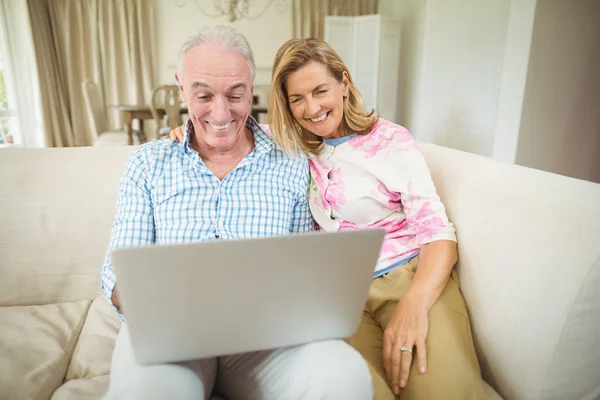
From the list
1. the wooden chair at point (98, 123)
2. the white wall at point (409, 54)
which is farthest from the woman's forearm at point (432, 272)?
the white wall at point (409, 54)

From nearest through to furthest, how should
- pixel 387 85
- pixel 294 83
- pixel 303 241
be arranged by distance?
pixel 303 241, pixel 294 83, pixel 387 85

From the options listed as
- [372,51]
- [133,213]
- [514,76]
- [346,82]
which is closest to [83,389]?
[133,213]

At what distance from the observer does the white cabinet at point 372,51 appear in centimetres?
443

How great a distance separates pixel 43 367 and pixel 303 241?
0.81 metres

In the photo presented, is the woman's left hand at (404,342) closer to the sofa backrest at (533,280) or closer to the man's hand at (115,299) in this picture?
the sofa backrest at (533,280)

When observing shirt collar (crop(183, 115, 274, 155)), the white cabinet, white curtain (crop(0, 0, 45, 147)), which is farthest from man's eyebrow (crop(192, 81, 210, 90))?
white curtain (crop(0, 0, 45, 147))

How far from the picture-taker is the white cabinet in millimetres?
4428

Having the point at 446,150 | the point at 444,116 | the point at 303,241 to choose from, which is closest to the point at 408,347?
the point at 303,241

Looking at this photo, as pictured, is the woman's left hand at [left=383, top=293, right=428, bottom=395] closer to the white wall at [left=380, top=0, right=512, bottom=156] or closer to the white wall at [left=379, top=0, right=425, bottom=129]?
the white wall at [left=380, top=0, right=512, bottom=156]

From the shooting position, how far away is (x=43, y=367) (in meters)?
0.93

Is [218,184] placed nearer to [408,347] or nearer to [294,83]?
[294,83]

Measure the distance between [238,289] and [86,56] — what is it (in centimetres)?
525

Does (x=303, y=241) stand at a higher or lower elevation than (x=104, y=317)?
higher

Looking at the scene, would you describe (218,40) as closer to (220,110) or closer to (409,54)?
(220,110)
